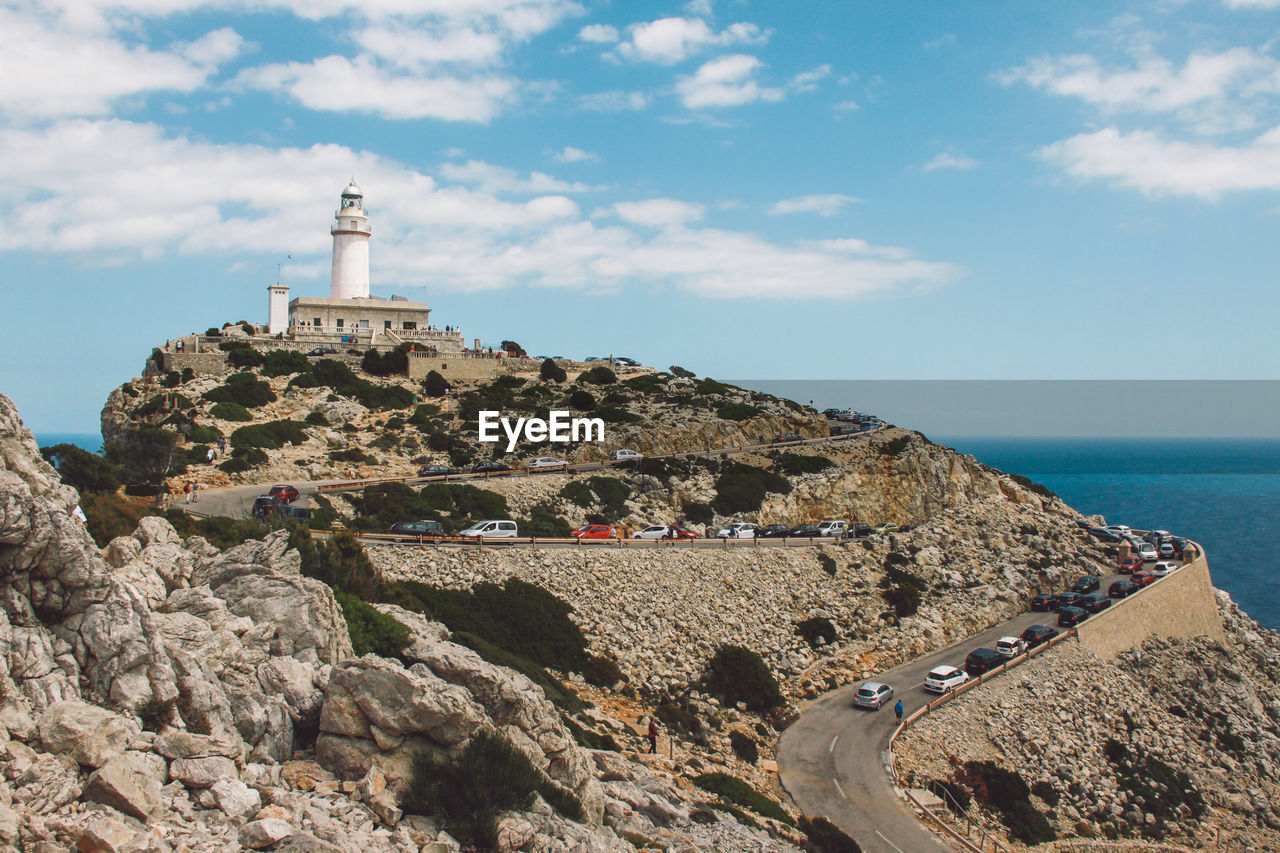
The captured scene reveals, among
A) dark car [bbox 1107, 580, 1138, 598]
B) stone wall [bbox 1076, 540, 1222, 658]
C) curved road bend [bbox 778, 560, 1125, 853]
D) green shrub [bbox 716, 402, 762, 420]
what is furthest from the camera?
green shrub [bbox 716, 402, 762, 420]

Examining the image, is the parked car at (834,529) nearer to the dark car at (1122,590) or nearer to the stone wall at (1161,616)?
the stone wall at (1161,616)

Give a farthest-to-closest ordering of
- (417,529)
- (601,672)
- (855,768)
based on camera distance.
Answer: (417,529) → (601,672) → (855,768)

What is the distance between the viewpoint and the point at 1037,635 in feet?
135

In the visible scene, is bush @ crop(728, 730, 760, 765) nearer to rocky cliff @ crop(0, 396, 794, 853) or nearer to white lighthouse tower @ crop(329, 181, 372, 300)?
rocky cliff @ crop(0, 396, 794, 853)

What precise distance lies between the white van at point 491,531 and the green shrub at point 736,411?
2731cm

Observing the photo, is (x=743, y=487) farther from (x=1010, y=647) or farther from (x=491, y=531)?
(x=491, y=531)

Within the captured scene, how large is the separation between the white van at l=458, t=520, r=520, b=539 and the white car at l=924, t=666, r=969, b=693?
18057 millimetres

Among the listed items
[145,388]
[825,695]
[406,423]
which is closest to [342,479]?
[406,423]

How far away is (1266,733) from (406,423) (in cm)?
5099

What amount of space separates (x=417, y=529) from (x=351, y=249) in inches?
1802

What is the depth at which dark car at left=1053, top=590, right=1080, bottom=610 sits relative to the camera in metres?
46.6

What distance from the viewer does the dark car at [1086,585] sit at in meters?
49.6

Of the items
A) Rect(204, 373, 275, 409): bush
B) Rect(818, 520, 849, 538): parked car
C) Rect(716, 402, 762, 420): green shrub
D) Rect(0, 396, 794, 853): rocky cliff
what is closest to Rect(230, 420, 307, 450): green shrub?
Rect(204, 373, 275, 409): bush

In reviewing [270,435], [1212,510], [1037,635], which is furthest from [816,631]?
[1212,510]
